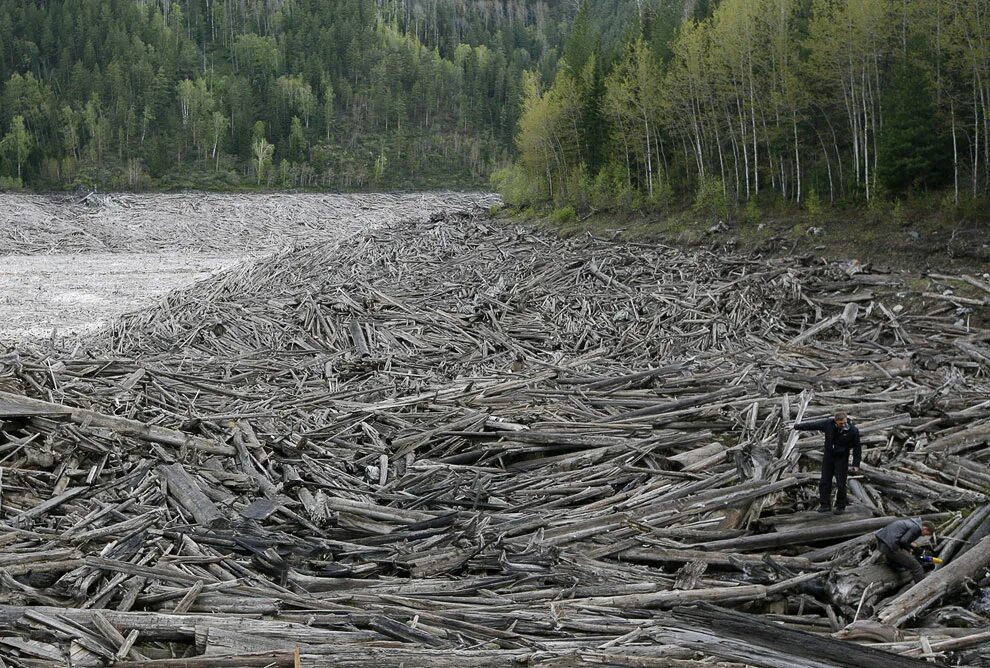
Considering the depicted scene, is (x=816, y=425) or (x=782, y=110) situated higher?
(x=782, y=110)

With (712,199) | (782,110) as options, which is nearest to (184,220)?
(712,199)

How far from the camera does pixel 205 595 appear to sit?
636cm

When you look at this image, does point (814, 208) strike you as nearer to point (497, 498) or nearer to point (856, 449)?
point (856, 449)

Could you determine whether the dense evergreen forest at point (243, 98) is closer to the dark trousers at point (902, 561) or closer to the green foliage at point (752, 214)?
the green foliage at point (752, 214)

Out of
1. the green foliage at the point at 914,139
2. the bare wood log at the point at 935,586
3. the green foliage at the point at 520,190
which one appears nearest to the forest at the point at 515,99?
the green foliage at the point at 914,139

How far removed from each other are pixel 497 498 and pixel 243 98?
98.9 metres

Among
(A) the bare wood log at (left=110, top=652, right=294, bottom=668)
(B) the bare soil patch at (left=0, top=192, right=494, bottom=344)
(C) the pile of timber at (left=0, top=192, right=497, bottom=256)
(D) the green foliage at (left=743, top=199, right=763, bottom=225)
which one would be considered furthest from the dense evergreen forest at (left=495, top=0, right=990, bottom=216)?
(A) the bare wood log at (left=110, top=652, right=294, bottom=668)

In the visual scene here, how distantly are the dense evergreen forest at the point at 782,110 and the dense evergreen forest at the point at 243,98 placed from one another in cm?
5151

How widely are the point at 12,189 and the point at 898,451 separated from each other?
86.0 metres

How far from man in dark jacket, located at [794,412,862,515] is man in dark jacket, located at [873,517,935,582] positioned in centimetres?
96

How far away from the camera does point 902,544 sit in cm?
662

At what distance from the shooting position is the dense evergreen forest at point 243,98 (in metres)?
87.9

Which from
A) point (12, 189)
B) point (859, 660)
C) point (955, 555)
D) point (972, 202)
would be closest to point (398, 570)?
point (859, 660)

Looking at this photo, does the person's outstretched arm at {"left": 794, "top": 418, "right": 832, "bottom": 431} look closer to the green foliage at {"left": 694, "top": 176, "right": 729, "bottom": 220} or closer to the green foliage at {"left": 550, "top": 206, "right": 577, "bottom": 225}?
the green foliage at {"left": 694, "top": 176, "right": 729, "bottom": 220}
